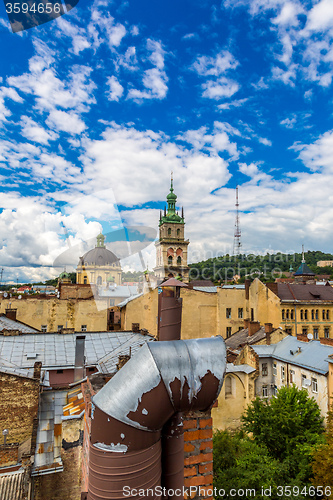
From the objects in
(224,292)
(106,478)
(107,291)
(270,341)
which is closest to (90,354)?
(270,341)

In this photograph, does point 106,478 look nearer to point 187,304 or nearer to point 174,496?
point 174,496

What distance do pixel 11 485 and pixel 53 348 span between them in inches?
438

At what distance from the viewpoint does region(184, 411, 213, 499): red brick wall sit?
3.55 m

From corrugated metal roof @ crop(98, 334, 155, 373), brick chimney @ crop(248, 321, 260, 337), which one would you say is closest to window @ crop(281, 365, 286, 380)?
brick chimney @ crop(248, 321, 260, 337)

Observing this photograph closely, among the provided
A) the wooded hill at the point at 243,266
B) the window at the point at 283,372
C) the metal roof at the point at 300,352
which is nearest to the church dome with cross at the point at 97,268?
the metal roof at the point at 300,352

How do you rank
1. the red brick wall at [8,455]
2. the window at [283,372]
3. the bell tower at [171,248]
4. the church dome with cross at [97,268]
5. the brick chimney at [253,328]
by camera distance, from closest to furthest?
the red brick wall at [8,455] → the window at [283,372] → the brick chimney at [253,328] → the church dome with cross at [97,268] → the bell tower at [171,248]

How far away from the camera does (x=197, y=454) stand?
3639mm

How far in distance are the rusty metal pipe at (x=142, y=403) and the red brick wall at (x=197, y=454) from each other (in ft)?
3.23

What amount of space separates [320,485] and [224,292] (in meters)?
24.8

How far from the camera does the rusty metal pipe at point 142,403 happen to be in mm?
2463

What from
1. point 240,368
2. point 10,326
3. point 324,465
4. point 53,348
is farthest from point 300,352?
point 10,326

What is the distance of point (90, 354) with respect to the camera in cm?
2023

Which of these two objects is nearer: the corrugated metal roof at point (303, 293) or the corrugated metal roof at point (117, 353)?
the corrugated metal roof at point (117, 353)

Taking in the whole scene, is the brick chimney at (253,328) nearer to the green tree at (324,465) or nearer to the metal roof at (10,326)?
the green tree at (324,465)
